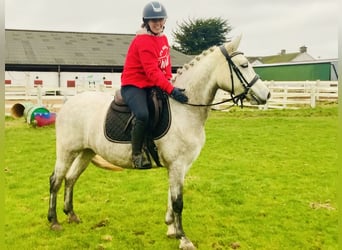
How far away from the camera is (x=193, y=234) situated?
5.09m

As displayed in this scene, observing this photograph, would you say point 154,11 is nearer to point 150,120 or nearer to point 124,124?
point 150,120

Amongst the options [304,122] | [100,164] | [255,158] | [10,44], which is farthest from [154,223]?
[10,44]

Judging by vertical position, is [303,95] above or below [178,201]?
above

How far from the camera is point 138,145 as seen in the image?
4527 mm

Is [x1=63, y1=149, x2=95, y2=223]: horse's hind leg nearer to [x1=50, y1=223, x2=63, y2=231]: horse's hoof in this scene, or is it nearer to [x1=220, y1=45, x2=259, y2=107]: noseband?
[x1=50, y1=223, x2=63, y2=231]: horse's hoof

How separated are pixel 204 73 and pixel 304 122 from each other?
12.2 meters

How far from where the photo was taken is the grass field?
4.92 m

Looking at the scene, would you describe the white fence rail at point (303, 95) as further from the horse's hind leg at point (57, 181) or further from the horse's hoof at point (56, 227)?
the horse's hoof at point (56, 227)

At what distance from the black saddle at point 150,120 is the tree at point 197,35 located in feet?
167

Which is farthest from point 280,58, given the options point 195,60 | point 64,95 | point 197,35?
point 195,60

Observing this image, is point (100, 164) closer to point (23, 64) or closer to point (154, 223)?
point (154, 223)

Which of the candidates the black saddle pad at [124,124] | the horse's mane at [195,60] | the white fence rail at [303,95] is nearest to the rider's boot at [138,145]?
the black saddle pad at [124,124]

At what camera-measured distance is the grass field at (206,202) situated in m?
4.92

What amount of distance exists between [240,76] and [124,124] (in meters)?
1.49
